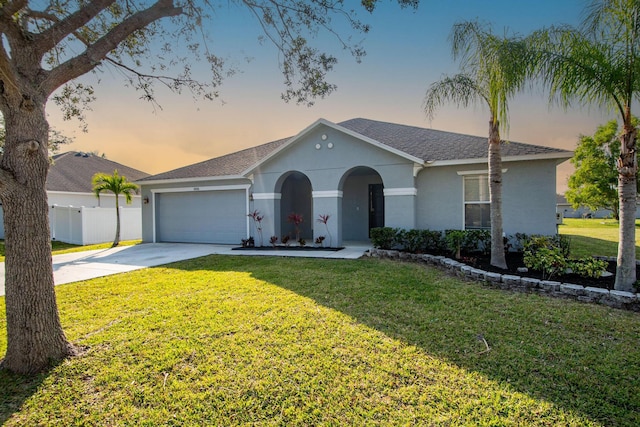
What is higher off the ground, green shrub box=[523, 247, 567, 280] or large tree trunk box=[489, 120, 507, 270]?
large tree trunk box=[489, 120, 507, 270]

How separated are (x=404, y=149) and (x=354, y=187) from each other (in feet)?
9.60

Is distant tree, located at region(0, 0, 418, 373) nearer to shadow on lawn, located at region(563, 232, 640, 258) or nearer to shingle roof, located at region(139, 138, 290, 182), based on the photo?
shingle roof, located at region(139, 138, 290, 182)

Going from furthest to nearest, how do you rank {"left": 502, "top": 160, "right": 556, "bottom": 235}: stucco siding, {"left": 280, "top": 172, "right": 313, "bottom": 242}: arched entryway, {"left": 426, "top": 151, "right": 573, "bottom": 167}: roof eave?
{"left": 280, "top": 172, "right": 313, "bottom": 242}: arched entryway → {"left": 502, "top": 160, "right": 556, "bottom": 235}: stucco siding → {"left": 426, "top": 151, "right": 573, "bottom": 167}: roof eave

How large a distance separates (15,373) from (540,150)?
12539 millimetres

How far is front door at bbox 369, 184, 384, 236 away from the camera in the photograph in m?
13.8

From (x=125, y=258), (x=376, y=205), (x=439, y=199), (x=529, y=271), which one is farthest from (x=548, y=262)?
(x=125, y=258)

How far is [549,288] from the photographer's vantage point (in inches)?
241

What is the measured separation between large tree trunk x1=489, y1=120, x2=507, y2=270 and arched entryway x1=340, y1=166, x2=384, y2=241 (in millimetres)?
6199

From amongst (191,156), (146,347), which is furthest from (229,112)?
(191,156)

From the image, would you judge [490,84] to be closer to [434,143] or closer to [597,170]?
[434,143]

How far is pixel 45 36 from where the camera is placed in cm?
376

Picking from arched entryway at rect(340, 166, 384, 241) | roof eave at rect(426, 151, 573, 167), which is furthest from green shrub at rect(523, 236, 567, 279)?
arched entryway at rect(340, 166, 384, 241)

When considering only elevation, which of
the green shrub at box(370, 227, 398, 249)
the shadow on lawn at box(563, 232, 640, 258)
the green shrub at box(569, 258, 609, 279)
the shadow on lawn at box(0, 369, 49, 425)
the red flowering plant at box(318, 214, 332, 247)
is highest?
the red flowering plant at box(318, 214, 332, 247)

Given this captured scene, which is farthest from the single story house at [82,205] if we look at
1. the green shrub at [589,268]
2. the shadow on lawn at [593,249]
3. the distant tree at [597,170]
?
the distant tree at [597,170]
